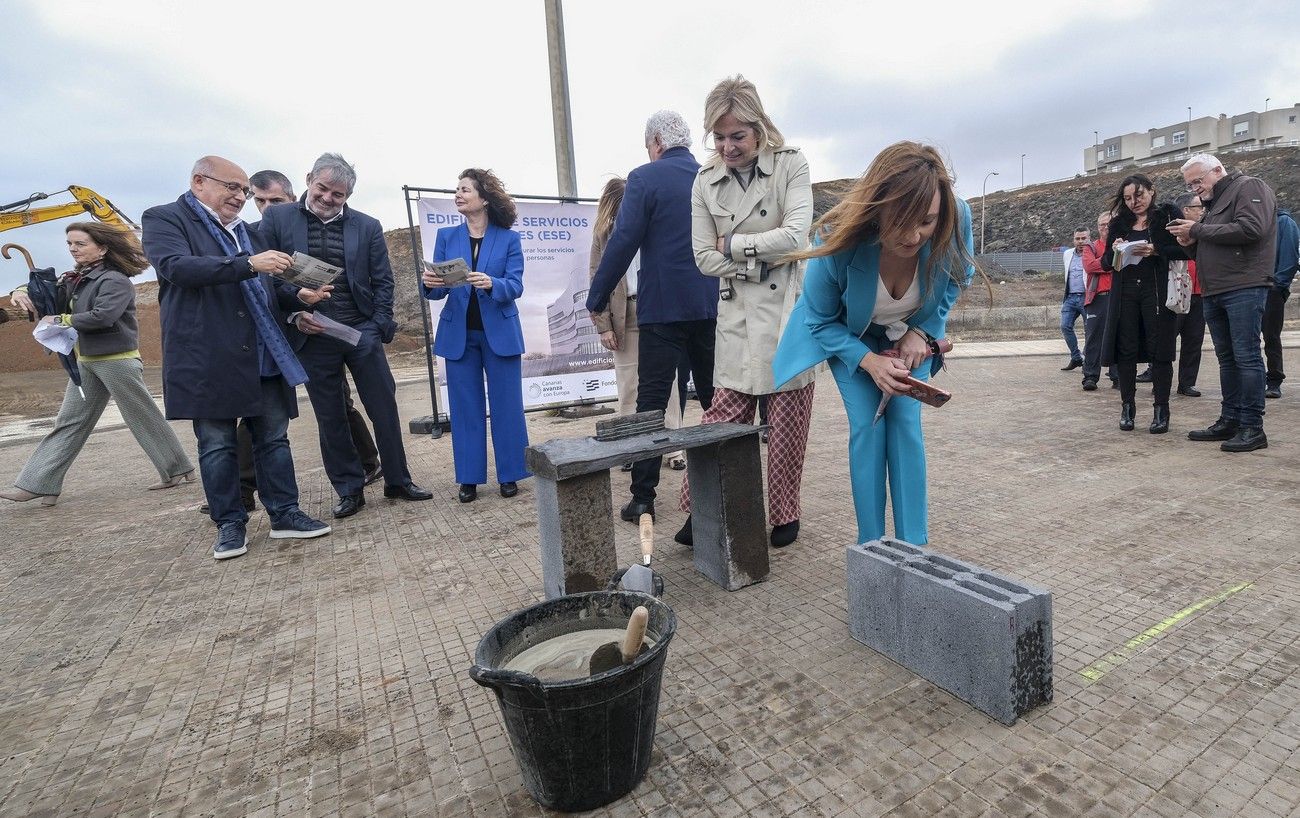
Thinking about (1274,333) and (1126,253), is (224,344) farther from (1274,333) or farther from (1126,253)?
(1274,333)

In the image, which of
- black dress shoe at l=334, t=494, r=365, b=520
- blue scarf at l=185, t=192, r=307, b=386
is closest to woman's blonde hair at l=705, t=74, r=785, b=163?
blue scarf at l=185, t=192, r=307, b=386

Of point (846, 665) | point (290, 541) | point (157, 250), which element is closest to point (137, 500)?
point (290, 541)

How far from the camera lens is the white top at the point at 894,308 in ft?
8.49

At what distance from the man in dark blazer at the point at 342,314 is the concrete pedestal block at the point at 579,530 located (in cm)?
213

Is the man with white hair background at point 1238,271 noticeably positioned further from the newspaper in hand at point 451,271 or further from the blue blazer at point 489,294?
the newspaper in hand at point 451,271

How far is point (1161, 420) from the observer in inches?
200

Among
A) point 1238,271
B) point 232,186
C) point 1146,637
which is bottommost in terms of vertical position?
point 1146,637

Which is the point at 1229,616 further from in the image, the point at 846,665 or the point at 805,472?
the point at 805,472

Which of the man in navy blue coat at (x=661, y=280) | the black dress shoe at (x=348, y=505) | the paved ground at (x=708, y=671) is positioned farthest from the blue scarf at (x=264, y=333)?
the man in navy blue coat at (x=661, y=280)

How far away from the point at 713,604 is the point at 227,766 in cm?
162

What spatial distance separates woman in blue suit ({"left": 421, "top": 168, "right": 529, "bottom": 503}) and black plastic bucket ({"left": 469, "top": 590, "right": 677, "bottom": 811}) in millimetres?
2815

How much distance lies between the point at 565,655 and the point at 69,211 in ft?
87.0

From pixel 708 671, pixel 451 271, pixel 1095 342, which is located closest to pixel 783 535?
pixel 708 671

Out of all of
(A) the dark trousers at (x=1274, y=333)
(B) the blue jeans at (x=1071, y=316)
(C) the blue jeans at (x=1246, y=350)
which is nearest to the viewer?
(C) the blue jeans at (x=1246, y=350)
